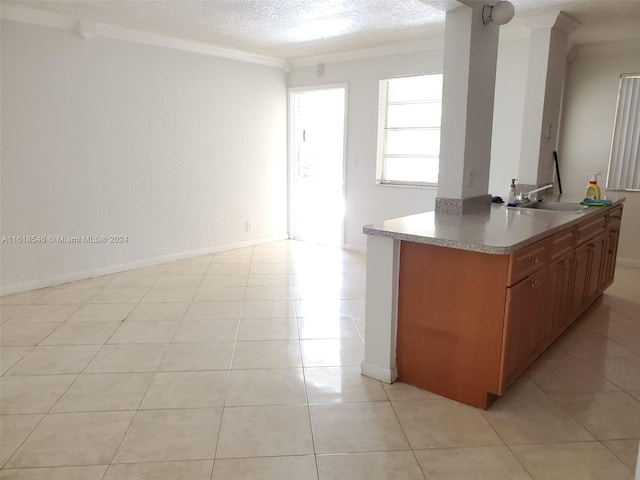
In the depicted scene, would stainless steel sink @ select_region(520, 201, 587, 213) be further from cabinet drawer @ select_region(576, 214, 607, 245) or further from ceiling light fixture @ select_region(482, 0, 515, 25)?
ceiling light fixture @ select_region(482, 0, 515, 25)

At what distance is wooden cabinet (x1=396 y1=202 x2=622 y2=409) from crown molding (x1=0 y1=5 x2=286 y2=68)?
11.8 ft

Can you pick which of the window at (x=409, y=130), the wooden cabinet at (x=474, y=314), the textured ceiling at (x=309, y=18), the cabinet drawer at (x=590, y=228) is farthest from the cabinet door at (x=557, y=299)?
the window at (x=409, y=130)

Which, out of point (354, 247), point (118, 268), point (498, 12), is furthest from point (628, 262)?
point (118, 268)

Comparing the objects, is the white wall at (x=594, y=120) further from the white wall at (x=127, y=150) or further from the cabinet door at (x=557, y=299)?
the white wall at (x=127, y=150)

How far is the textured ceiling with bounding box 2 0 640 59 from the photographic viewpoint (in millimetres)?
3562

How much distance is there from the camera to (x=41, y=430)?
2.13 m

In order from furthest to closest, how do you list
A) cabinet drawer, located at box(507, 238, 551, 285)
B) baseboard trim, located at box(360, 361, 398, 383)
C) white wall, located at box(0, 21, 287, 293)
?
white wall, located at box(0, 21, 287, 293)
baseboard trim, located at box(360, 361, 398, 383)
cabinet drawer, located at box(507, 238, 551, 285)

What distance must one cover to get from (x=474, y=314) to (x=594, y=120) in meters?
3.85

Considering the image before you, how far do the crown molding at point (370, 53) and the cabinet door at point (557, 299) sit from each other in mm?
2906

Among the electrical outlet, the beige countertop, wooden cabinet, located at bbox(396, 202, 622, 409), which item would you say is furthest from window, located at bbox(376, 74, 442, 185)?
wooden cabinet, located at bbox(396, 202, 622, 409)

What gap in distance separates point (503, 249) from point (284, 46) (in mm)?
3960

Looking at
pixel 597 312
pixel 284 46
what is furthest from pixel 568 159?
pixel 284 46

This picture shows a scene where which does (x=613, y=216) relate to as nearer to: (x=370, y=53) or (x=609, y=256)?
(x=609, y=256)

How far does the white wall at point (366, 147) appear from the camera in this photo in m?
5.25
